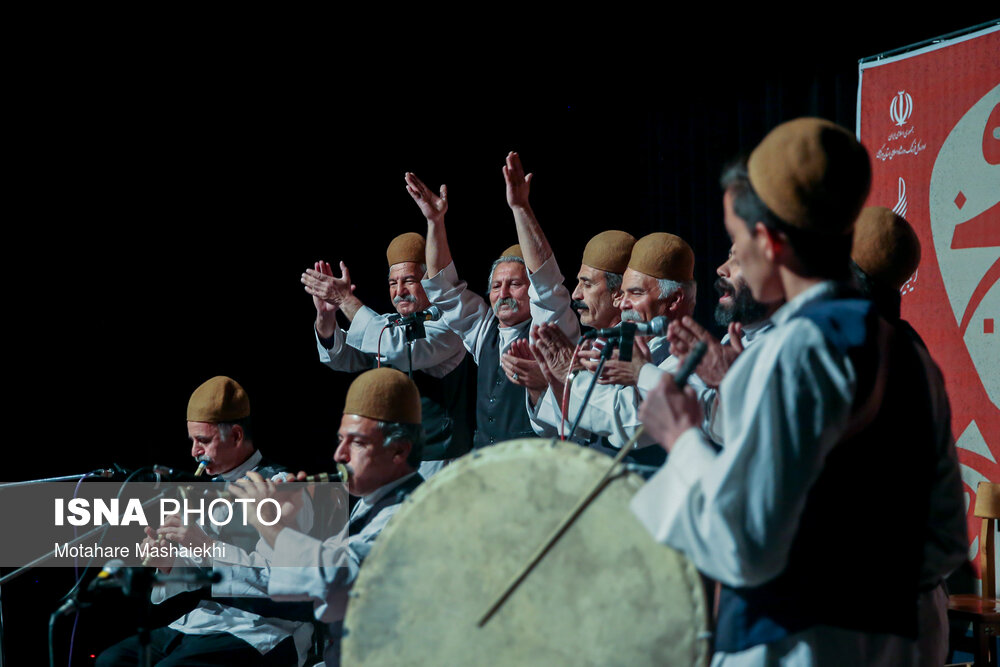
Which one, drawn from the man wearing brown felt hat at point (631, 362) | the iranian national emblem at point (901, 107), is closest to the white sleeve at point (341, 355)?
the man wearing brown felt hat at point (631, 362)

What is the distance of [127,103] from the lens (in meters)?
5.10

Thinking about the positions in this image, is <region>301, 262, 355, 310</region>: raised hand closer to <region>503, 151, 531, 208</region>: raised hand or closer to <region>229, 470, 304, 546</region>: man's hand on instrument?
<region>503, 151, 531, 208</region>: raised hand

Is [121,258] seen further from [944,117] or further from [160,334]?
[944,117]

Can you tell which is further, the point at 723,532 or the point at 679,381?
the point at 679,381

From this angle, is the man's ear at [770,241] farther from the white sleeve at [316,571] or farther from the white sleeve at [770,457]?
the white sleeve at [316,571]

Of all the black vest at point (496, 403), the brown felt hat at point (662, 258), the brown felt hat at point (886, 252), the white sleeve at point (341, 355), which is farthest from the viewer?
the white sleeve at point (341, 355)

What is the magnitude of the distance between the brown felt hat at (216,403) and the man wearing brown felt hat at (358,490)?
0.97m

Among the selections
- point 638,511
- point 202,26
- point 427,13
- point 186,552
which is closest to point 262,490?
point 186,552

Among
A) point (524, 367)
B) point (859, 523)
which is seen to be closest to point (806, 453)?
point (859, 523)

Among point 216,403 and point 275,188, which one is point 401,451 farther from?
point 275,188

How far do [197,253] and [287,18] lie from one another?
Result: 4.71 ft

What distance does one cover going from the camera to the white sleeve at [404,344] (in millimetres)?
4832

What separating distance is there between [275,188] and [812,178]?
4.63 meters

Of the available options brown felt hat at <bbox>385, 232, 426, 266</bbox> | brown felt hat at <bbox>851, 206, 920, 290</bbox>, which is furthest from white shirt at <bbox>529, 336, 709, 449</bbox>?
brown felt hat at <bbox>385, 232, 426, 266</bbox>
